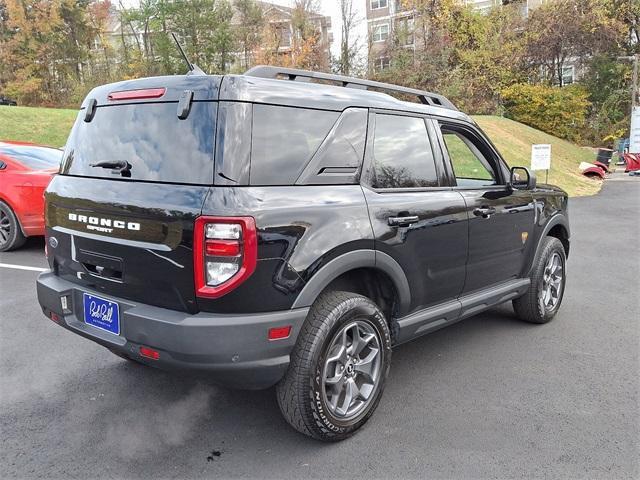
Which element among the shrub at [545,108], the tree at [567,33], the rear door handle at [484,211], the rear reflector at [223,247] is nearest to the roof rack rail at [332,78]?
the rear door handle at [484,211]

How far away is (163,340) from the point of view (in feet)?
8.24

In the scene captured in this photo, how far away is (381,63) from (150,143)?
32.0 meters

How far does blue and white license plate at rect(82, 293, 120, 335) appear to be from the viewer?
9.07 feet

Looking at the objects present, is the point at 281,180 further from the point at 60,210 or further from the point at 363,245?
the point at 60,210

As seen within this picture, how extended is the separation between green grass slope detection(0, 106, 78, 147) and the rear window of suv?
14.3 meters

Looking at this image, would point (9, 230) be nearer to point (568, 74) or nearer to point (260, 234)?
point (260, 234)

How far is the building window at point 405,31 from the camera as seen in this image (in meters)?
32.2

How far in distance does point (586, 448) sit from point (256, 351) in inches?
75.2

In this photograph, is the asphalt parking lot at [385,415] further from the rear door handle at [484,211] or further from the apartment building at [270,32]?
the apartment building at [270,32]

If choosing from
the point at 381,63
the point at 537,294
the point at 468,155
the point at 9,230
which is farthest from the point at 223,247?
the point at 381,63

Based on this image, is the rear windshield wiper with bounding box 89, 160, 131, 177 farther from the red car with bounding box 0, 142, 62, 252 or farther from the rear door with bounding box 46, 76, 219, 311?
the red car with bounding box 0, 142, 62, 252

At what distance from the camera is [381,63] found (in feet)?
107

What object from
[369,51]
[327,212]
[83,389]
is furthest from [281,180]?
[369,51]

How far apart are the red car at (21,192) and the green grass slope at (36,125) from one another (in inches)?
363
